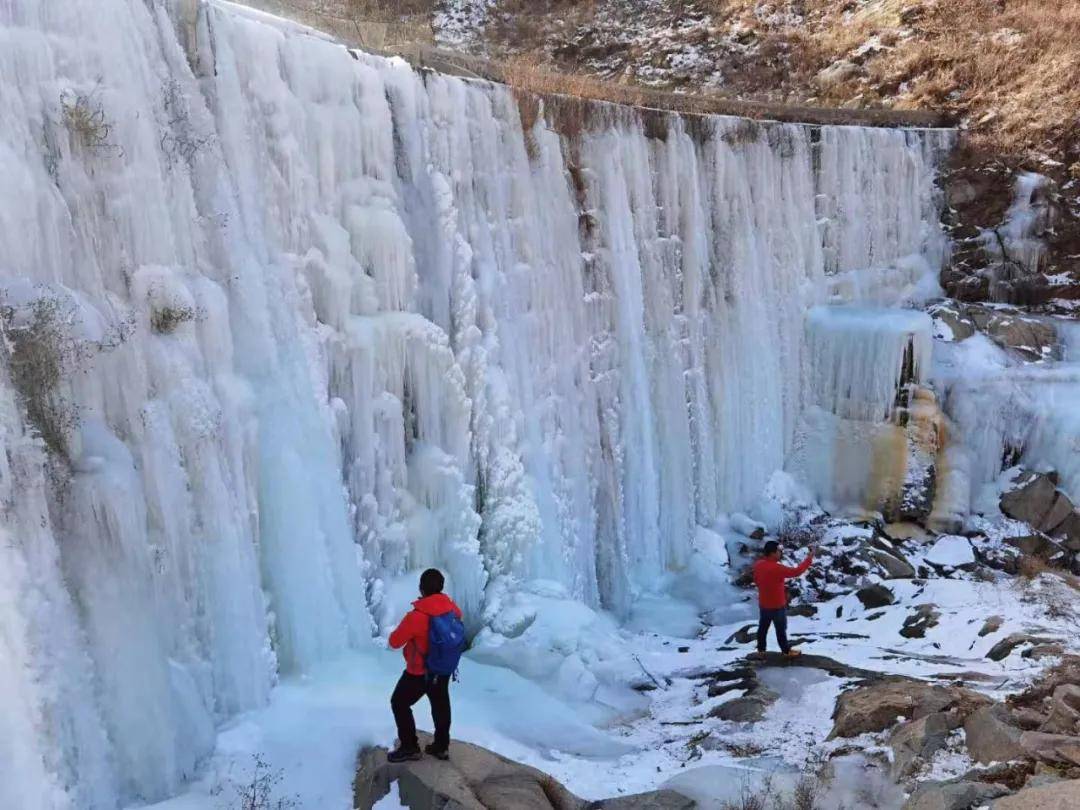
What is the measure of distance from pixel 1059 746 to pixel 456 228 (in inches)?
233

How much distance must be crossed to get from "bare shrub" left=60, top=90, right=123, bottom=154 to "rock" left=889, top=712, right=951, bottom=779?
565 centimetres

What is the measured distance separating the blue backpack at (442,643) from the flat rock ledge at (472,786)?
0.57 meters

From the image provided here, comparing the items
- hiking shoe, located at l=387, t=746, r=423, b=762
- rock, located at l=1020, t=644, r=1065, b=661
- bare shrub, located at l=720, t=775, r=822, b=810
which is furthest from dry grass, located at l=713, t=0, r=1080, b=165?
hiking shoe, located at l=387, t=746, r=423, b=762

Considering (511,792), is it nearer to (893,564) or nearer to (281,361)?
(281,361)

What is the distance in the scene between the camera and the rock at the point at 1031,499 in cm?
1245

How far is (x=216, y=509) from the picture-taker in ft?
17.6

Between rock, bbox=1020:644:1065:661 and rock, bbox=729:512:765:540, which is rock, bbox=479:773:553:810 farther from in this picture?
rock, bbox=729:512:765:540

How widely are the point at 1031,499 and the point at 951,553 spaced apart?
167 cm

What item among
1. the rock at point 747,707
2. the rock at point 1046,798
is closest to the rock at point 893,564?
the rock at point 747,707

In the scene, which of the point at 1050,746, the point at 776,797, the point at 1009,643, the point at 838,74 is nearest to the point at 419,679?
the point at 776,797

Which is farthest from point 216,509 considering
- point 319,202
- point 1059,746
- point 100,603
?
point 1059,746

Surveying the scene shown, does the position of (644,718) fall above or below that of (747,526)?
above

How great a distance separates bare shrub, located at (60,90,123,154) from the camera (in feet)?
15.4

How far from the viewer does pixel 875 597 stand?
9859mm
